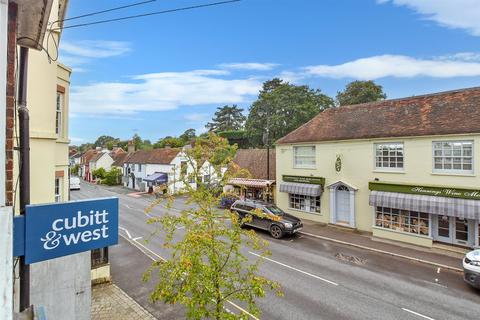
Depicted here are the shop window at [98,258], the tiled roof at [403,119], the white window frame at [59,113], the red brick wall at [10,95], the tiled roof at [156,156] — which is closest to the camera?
the red brick wall at [10,95]

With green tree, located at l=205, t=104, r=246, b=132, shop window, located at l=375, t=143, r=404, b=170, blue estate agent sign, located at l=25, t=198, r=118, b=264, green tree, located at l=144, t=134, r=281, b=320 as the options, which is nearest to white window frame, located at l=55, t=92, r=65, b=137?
green tree, located at l=144, t=134, r=281, b=320

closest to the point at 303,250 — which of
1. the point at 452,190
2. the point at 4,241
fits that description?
the point at 452,190

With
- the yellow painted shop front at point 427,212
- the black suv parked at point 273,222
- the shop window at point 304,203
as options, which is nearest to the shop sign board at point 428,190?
the yellow painted shop front at point 427,212

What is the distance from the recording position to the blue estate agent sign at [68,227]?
280 cm

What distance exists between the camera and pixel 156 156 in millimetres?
42250

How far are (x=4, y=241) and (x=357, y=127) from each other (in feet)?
65.0

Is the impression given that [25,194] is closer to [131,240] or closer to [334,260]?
[334,260]

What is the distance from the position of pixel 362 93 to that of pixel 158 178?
32.7 meters

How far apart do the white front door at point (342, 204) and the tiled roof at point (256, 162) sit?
310 inches

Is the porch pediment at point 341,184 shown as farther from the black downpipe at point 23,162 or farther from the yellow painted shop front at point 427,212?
the black downpipe at point 23,162

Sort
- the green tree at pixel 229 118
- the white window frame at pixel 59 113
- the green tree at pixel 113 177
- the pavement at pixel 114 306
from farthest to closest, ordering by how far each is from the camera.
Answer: the green tree at pixel 229 118 < the green tree at pixel 113 177 < the white window frame at pixel 59 113 < the pavement at pixel 114 306

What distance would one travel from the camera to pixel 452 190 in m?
14.4

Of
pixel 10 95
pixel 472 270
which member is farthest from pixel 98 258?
pixel 472 270

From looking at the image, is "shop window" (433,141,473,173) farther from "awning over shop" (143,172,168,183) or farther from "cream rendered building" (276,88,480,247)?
"awning over shop" (143,172,168,183)
